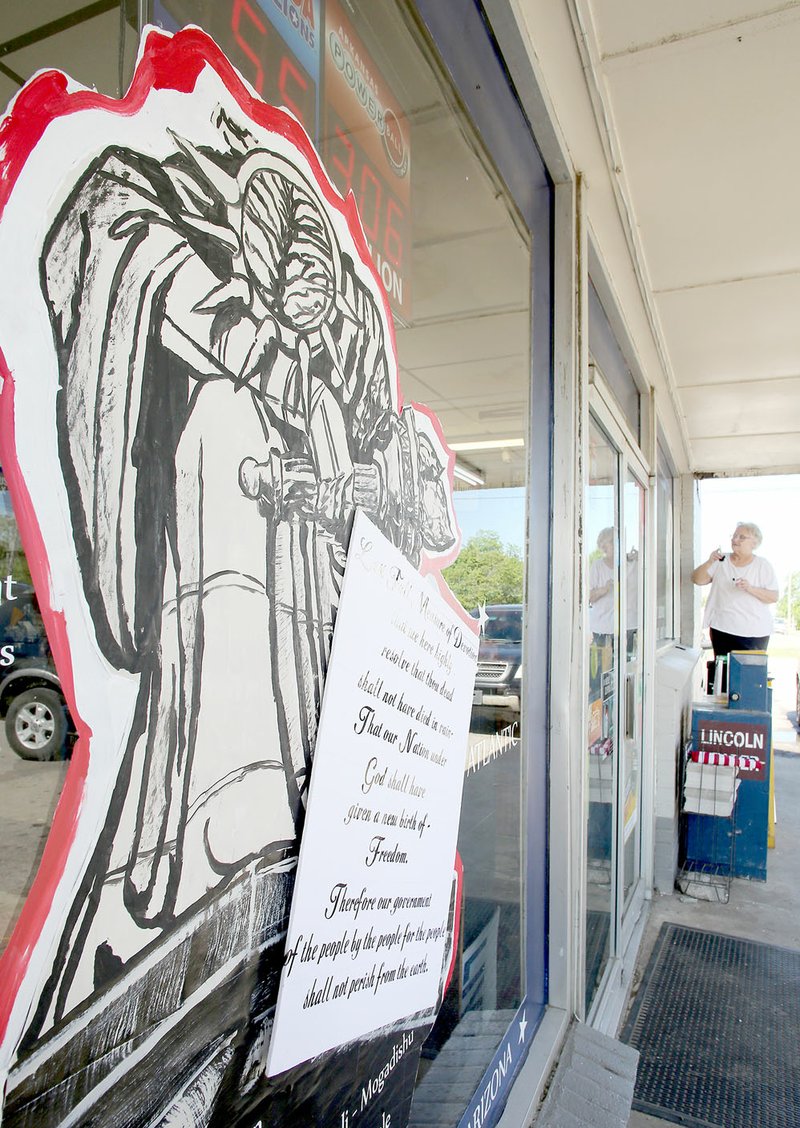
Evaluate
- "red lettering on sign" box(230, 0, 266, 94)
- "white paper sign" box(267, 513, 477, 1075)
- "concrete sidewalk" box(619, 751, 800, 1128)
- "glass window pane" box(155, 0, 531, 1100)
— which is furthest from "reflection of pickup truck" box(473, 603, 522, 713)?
"concrete sidewalk" box(619, 751, 800, 1128)

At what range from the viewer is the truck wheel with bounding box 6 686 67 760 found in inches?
17.5

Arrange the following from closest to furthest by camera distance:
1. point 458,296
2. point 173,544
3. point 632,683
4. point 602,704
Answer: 1. point 173,544
2. point 458,296
3. point 602,704
4. point 632,683

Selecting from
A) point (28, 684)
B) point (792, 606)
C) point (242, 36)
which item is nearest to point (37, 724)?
point (28, 684)

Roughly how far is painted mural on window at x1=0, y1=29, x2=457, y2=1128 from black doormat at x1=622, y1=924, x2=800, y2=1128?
1912mm

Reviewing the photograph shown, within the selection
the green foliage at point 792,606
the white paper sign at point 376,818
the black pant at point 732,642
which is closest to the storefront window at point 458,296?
the white paper sign at point 376,818

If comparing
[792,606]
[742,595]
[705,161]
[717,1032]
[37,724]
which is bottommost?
[717,1032]

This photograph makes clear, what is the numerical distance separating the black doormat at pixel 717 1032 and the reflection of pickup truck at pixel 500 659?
1593 mm

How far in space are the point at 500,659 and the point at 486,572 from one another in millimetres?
186

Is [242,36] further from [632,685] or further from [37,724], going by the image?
[632,685]

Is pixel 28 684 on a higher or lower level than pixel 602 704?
higher

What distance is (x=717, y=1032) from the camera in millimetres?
2465

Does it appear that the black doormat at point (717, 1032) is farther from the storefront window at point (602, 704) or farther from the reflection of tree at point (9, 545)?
the reflection of tree at point (9, 545)

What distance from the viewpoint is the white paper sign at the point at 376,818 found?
0.73 m

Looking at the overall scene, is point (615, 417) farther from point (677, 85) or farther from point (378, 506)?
point (378, 506)
